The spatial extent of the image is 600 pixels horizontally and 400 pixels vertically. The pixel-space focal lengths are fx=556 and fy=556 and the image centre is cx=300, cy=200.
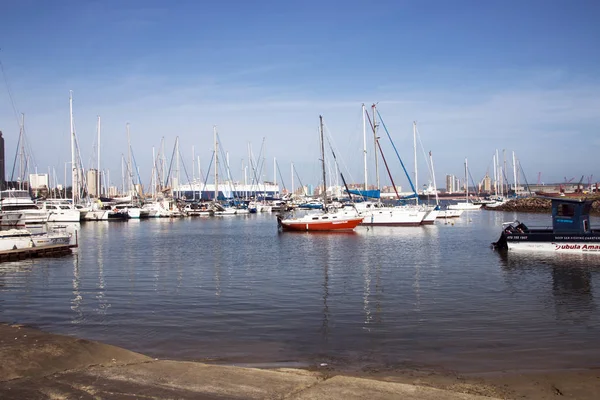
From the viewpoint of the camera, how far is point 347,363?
12.8 m

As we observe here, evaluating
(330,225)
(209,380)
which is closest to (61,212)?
(330,225)

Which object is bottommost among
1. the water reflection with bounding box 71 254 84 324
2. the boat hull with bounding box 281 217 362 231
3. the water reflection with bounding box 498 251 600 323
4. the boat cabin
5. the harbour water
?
the water reflection with bounding box 498 251 600 323

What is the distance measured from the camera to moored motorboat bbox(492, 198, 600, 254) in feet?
113

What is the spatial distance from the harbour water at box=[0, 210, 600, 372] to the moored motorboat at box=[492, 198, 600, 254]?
1.66 m

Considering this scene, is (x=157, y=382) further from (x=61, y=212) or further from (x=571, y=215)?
(x=61, y=212)

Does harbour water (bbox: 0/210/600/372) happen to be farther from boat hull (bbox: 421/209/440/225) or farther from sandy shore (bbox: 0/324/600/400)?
boat hull (bbox: 421/209/440/225)

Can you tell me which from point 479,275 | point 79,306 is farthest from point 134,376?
point 479,275

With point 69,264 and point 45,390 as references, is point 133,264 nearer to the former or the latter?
point 69,264

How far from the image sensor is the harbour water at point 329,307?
13.7m

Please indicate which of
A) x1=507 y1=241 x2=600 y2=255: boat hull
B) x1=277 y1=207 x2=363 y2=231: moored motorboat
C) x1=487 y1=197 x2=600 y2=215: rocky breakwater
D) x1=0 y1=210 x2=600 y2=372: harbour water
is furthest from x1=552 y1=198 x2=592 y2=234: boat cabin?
x1=487 y1=197 x2=600 y2=215: rocky breakwater

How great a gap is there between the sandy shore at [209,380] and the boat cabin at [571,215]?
84.9 feet

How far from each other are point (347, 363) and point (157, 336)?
578 cm

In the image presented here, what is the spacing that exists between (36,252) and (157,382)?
30225 mm

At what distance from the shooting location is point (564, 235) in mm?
34938
